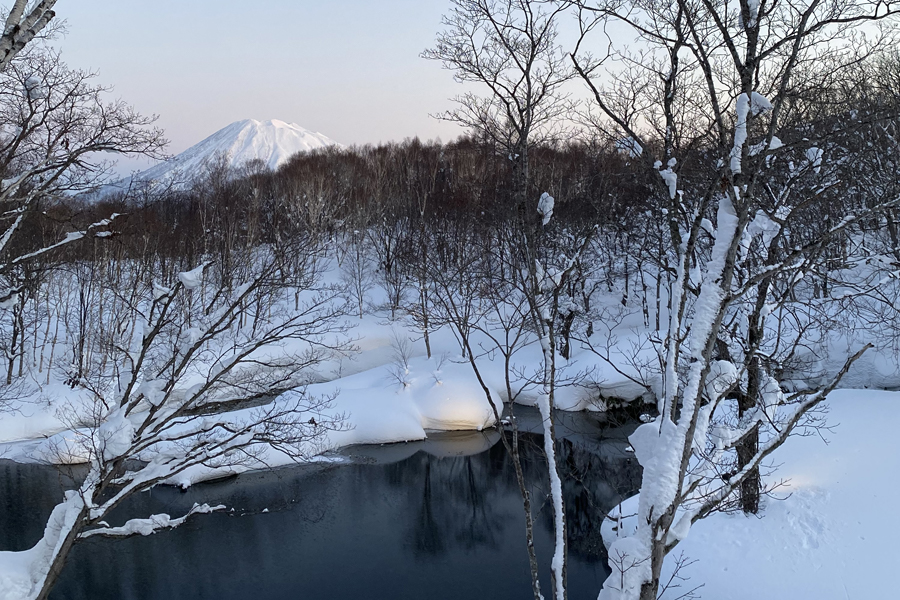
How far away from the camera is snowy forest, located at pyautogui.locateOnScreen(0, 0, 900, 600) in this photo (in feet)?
16.4

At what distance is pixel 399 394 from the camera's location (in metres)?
21.2

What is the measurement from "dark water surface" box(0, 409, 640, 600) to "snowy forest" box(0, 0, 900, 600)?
0.09m

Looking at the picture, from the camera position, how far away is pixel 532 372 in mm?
23578

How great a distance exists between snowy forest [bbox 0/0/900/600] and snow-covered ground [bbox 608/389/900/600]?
0.14 ft

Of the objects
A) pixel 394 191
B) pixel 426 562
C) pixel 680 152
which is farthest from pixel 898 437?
pixel 394 191

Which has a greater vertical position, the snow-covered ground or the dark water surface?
the snow-covered ground

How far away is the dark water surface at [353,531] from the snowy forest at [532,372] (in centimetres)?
9

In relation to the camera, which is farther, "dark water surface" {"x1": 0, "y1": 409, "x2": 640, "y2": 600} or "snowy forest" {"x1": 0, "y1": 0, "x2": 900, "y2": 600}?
"dark water surface" {"x1": 0, "y1": 409, "x2": 640, "y2": 600}

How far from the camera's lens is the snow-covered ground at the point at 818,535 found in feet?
28.4

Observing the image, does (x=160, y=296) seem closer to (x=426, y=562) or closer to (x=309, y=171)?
(x=426, y=562)

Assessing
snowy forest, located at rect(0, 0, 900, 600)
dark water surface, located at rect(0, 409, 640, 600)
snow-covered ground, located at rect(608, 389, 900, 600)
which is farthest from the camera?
dark water surface, located at rect(0, 409, 640, 600)

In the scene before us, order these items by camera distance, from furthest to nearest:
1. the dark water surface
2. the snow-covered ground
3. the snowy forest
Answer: the dark water surface, the snow-covered ground, the snowy forest

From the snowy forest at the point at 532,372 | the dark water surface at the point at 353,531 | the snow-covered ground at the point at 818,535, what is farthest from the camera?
the dark water surface at the point at 353,531

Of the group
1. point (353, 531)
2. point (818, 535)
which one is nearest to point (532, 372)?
point (353, 531)
